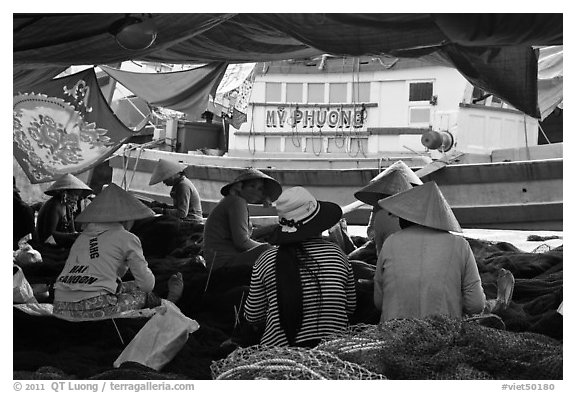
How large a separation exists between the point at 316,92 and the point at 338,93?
16.0 inches

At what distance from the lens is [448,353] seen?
14.3ft

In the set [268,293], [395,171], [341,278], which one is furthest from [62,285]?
[395,171]

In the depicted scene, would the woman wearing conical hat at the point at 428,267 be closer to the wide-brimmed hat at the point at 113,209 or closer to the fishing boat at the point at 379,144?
the wide-brimmed hat at the point at 113,209

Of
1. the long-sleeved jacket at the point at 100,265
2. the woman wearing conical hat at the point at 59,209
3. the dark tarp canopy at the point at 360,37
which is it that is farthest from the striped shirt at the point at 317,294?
the woman wearing conical hat at the point at 59,209

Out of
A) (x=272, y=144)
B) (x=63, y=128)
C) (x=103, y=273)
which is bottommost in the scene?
(x=103, y=273)

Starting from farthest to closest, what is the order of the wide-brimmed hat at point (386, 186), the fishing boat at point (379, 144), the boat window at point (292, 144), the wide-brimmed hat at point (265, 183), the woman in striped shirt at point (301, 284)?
the boat window at point (292, 144)
the fishing boat at point (379, 144)
the wide-brimmed hat at point (265, 183)
the wide-brimmed hat at point (386, 186)
the woman in striped shirt at point (301, 284)

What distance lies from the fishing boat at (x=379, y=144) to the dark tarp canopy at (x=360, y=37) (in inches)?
276

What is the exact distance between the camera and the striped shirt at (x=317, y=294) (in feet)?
16.6

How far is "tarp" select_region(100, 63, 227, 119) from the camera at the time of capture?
10469mm

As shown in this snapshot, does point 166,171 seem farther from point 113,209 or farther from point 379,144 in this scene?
point 379,144

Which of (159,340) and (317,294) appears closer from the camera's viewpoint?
(317,294)

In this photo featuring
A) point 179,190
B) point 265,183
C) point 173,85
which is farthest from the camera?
point 179,190

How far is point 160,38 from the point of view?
661cm

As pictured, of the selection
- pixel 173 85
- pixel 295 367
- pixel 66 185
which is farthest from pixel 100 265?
pixel 173 85
